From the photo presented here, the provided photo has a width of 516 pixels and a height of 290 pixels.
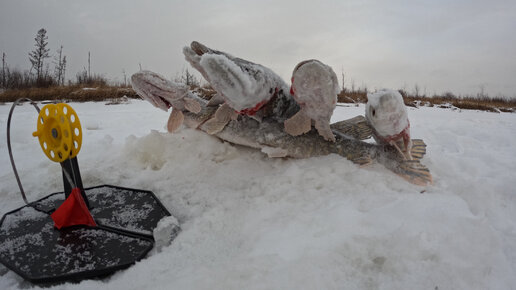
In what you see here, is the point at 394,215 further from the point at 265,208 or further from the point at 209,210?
the point at 209,210

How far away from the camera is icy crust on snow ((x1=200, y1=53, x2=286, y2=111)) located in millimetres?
1424

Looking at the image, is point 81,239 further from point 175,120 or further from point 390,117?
point 390,117

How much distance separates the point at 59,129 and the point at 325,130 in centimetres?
149

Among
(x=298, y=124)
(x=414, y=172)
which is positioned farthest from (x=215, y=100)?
(x=414, y=172)

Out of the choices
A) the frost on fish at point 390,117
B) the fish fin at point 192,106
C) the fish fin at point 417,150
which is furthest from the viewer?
the fish fin at point 192,106

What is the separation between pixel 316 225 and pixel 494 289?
62cm

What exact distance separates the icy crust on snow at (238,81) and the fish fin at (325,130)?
350 millimetres

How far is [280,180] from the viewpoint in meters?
1.77

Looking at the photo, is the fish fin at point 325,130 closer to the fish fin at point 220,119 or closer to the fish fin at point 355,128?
the fish fin at point 355,128

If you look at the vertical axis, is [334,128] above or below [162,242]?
above

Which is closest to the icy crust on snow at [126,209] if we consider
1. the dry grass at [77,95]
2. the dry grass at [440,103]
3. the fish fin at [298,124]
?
the fish fin at [298,124]

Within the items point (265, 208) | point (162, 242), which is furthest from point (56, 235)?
point (265, 208)

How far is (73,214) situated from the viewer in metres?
1.46

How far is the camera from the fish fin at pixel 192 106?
218 centimetres
